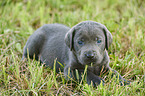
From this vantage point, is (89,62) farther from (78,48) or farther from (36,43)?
(36,43)

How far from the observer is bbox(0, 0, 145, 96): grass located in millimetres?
3888

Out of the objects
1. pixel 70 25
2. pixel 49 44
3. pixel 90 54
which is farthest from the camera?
pixel 70 25

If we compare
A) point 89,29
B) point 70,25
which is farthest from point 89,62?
point 70,25

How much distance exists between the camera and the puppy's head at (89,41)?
154 inches

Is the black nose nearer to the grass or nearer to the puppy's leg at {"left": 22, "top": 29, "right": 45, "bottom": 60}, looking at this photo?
the grass

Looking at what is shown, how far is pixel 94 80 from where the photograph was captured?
4117mm

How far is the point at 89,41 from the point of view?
13.1ft

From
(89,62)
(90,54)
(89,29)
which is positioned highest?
(89,29)

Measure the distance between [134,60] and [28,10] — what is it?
4.40 metres

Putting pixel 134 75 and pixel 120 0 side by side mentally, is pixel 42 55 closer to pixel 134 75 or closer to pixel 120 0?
pixel 134 75

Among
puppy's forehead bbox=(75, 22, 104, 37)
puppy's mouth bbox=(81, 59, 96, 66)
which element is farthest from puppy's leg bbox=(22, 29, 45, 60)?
puppy's mouth bbox=(81, 59, 96, 66)

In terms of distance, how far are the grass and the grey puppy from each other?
229 mm

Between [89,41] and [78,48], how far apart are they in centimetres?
28

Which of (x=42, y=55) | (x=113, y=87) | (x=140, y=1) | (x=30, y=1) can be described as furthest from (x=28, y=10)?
(x=113, y=87)
